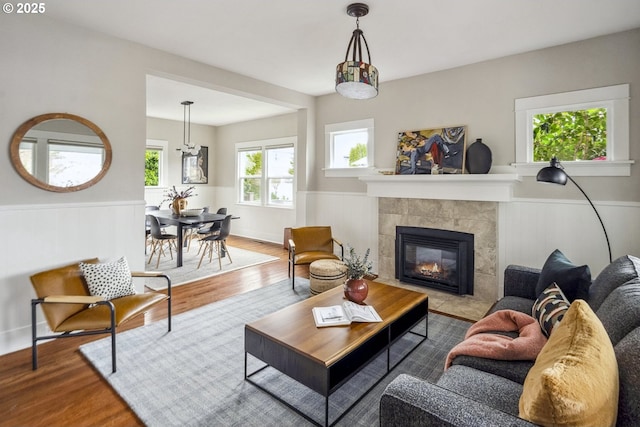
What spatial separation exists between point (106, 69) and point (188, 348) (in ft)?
8.83

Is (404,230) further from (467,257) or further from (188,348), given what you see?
(188,348)

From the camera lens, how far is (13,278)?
8.95 feet

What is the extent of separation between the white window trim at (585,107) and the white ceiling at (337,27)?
54 cm

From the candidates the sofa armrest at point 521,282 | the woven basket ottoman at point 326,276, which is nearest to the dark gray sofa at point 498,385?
the sofa armrest at point 521,282

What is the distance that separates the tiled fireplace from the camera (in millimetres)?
3859

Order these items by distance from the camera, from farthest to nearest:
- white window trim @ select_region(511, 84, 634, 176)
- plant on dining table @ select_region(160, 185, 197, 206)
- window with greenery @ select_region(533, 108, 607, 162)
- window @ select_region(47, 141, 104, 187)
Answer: plant on dining table @ select_region(160, 185, 197, 206) → window with greenery @ select_region(533, 108, 607, 162) → white window trim @ select_region(511, 84, 634, 176) → window @ select_region(47, 141, 104, 187)

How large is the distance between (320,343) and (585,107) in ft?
11.4

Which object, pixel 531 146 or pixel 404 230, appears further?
pixel 404 230

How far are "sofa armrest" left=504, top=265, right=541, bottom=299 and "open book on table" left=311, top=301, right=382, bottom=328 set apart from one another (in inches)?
48.6

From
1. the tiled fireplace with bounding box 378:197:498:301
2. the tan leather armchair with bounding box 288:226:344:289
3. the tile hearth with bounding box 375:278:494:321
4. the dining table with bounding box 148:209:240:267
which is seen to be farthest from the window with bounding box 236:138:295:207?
the tile hearth with bounding box 375:278:494:321

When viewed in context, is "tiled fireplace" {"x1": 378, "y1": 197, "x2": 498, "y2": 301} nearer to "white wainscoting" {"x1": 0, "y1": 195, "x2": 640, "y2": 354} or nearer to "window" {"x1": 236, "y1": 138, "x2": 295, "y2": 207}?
"white wainscoting" {"x1": 0, "y1": 195, "x2": 640, "y2": 354}

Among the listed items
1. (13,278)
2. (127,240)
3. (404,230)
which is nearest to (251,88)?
(127,240)

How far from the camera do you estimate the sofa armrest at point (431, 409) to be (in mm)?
1098

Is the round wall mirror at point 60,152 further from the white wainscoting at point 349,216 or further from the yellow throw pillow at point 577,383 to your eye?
the yellow throw pillow at point 577,383
